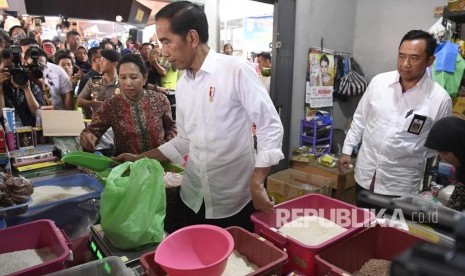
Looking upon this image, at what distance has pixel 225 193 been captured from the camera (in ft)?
4.84

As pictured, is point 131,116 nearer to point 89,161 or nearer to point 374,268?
point 89,161

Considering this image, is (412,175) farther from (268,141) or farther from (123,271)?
(123,271)

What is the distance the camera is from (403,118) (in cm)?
187

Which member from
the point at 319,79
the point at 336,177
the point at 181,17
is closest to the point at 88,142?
the point at 181,17

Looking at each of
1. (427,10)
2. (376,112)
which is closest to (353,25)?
(427,10)

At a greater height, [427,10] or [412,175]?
[427,10]

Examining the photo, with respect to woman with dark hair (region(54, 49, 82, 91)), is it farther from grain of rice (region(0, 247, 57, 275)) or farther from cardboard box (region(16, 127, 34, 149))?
grain of rice (region(0, 247, 57, 275))

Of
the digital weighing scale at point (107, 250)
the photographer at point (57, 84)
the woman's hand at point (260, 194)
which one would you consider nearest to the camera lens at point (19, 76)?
the photographer at point (57, 84)

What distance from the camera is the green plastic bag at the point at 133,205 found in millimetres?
1081

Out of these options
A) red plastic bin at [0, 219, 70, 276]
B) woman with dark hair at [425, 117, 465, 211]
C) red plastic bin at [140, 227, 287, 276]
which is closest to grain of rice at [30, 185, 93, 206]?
red plastic bin at [0, 219, 70, 276]

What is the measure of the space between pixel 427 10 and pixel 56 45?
4.95 m

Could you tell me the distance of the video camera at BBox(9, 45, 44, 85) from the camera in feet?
6.84

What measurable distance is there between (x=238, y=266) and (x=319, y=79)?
326 centimetres

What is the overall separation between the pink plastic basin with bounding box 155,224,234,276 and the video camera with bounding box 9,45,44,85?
6.17 ft
